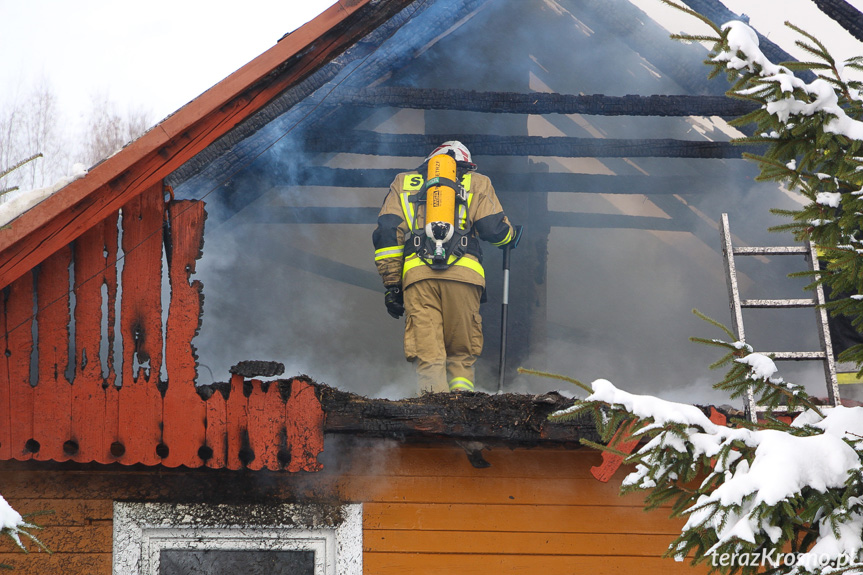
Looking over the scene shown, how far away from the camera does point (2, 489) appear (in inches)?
190

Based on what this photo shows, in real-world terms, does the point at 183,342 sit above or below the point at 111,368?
above

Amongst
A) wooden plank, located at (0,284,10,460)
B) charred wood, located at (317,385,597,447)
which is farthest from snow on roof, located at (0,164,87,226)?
charred wood, located at (317,385,597,447)

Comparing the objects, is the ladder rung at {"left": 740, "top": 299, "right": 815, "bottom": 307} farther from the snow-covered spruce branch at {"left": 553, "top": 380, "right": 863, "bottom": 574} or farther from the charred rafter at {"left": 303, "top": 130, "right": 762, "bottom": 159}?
the snow-covered spruce branch at {"left": 553, "top": 380, "right": 863, "bottom": 574}

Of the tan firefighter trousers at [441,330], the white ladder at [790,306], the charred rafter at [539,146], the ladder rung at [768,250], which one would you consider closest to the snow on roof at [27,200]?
the tan firefighter trousers at [441,330]

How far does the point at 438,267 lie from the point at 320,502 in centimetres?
204

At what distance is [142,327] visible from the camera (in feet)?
16.0

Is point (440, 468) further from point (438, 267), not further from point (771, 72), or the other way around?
point (771, 72)

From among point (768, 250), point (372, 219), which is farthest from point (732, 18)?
point (372, 219)

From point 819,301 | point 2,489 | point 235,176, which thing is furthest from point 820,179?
point 235,176

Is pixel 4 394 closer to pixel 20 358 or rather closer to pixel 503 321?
pixel 20 358

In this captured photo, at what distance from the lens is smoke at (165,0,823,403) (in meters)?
8.30

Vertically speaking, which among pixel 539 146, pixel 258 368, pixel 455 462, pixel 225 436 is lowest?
pixel 455 462

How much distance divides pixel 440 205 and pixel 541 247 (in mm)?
2634

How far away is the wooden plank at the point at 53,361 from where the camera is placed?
182 inches
